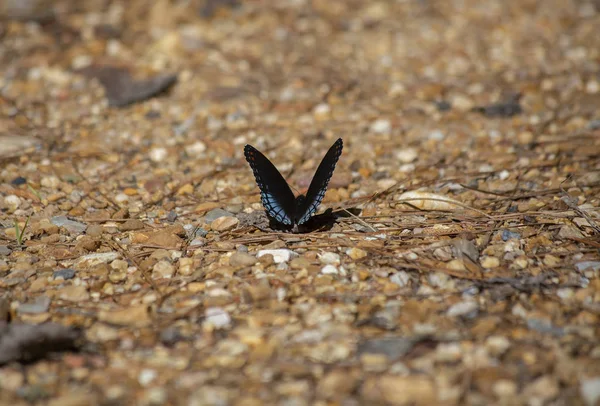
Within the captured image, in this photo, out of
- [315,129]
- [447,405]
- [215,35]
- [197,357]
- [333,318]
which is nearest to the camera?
[447,405]

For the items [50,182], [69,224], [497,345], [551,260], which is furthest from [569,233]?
[50,182]

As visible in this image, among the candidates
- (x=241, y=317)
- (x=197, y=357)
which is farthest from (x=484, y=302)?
(x=197, y=357)

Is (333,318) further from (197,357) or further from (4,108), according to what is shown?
(4,108)

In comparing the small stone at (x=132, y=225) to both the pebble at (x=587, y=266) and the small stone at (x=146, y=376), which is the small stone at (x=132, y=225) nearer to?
the small stone at (x=146, y=376)

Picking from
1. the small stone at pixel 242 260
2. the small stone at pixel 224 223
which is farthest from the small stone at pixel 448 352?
the small stone at pixel 224 223

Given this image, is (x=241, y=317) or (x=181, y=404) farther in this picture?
(x=241, y=317)

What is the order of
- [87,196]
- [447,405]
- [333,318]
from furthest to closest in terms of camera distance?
1. [87,196]
2. [333,318]
3. [447,405]

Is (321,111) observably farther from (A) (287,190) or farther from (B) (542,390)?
(B) (542,390)

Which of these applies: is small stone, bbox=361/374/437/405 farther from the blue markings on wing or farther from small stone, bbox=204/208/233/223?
small stone, bbox=204/208/233/223
